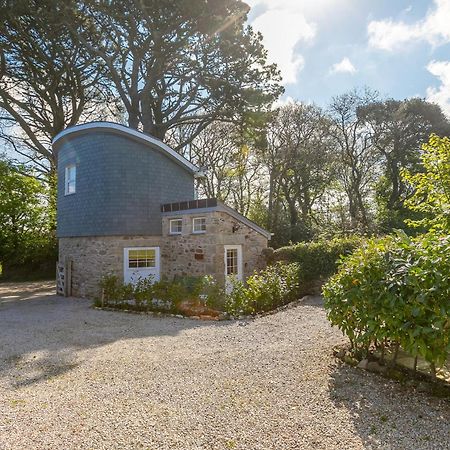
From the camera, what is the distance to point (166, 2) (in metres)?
15.3

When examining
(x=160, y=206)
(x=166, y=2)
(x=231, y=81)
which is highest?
(x=166, y=2)

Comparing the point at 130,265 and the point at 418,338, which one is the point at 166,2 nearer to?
the point at 130,265

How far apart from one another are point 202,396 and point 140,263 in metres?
9.02

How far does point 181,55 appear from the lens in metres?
17.3

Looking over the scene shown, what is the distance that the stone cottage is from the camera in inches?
462

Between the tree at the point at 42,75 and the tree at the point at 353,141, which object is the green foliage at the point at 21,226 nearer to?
the tree at the point at 42,75

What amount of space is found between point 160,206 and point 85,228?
9.59ft

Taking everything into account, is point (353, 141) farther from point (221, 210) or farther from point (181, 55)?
point (221, 210)

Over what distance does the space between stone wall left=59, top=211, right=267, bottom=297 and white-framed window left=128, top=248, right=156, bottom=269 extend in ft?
0.79

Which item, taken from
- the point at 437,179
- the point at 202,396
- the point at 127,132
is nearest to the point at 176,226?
the point at 127,132

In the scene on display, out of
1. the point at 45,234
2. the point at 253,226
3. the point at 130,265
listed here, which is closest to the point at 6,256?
the point at 45,234

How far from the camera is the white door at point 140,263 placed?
478 inches

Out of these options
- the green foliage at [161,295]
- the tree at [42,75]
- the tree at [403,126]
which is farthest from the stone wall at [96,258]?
the tree at [403,126]

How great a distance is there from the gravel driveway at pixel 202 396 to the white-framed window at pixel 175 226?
6.00m
